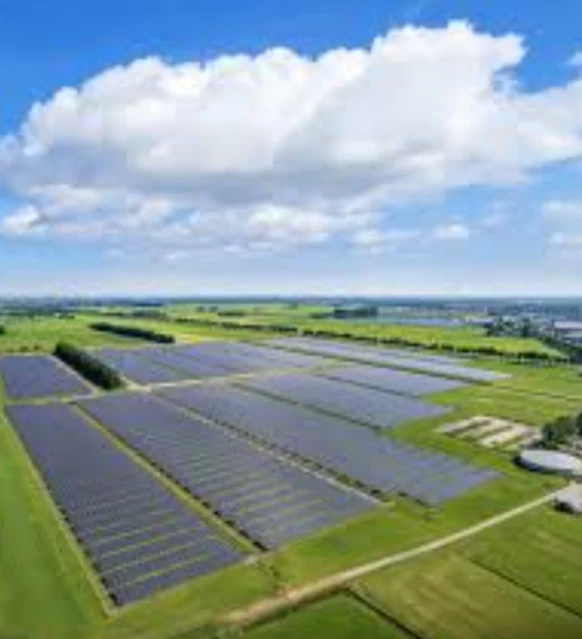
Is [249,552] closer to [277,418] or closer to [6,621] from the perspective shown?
[6,621]

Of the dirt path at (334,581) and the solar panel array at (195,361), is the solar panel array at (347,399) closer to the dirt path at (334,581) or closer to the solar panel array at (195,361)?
the solar panel array at (195,361)

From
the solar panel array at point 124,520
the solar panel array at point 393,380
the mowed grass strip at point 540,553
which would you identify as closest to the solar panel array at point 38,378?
the solar panel array at point 124,520

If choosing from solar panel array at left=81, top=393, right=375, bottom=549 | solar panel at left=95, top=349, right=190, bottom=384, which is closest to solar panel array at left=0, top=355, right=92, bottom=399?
solar panel at left=95, top=349, right=190, bottom=384

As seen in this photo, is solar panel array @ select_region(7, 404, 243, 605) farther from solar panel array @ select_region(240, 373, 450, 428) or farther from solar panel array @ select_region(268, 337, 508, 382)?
solar panel array @ select_region(268, 337, 508, 382)

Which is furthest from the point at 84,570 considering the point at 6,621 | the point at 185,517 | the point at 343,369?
the point at 343,369

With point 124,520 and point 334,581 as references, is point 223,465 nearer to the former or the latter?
point 124,520

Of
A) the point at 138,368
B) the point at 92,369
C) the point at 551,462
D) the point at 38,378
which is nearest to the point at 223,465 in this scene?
the point at 551,462
